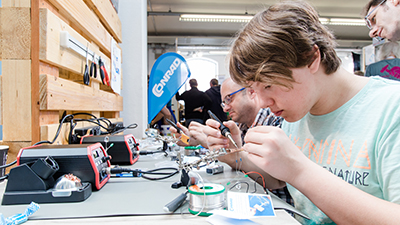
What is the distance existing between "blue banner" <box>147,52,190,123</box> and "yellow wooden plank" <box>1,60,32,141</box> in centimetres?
158

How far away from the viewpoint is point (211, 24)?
7375 millimetres

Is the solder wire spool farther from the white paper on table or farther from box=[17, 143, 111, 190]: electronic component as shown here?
box=[17, 143, 111, 190]: electronic component

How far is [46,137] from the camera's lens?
3.38 ft

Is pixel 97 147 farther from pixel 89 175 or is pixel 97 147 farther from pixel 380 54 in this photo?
pixel 380 54

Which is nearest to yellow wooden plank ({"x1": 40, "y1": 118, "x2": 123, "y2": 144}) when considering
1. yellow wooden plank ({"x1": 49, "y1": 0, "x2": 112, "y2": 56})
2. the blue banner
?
yellow wooden plank ({"x1": 49, "y1": 0, "x2": 112, "y2": 56})

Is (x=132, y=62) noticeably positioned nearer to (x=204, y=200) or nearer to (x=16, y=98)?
(x=16, y=98)

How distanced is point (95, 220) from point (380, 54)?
3.51m

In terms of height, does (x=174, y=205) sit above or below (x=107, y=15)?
below

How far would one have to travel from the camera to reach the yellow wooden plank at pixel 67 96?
1020 mm

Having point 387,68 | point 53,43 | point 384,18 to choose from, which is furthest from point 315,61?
point 387,68

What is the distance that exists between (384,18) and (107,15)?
2.15 m

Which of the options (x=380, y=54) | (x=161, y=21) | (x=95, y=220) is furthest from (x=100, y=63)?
(x=161, y=21)

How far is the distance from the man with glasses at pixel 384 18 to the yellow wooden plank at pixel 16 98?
6.88 ft

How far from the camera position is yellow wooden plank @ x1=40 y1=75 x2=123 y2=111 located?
1.02 meters
